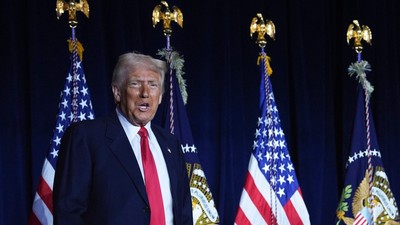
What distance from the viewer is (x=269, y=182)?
3.89 meters

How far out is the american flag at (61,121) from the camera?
3.23 m

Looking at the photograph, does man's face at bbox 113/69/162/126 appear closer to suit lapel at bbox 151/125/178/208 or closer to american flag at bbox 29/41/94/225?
suit lapel at bbox 151/125/178/208

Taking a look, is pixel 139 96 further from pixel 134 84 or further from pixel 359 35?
pixel 359 35

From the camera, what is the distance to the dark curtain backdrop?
3.93 meters

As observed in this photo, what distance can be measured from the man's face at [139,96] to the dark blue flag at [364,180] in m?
2.17

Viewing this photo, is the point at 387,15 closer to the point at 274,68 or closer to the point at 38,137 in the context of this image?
the point at 274,68

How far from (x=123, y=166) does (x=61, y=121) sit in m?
1.44

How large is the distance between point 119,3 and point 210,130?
3.84 feet

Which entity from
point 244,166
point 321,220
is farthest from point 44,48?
point 321,220

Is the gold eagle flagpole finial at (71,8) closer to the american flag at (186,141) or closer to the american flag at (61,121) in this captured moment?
the american flag at (61,121)

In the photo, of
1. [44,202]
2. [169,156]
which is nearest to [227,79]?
[44,202]

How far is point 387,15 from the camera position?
16.4 feet

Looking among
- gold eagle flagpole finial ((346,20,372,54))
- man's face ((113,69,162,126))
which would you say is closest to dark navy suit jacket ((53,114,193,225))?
man's face ((113,69,162,126))

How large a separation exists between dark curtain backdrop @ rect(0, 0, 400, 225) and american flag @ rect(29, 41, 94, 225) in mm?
583
